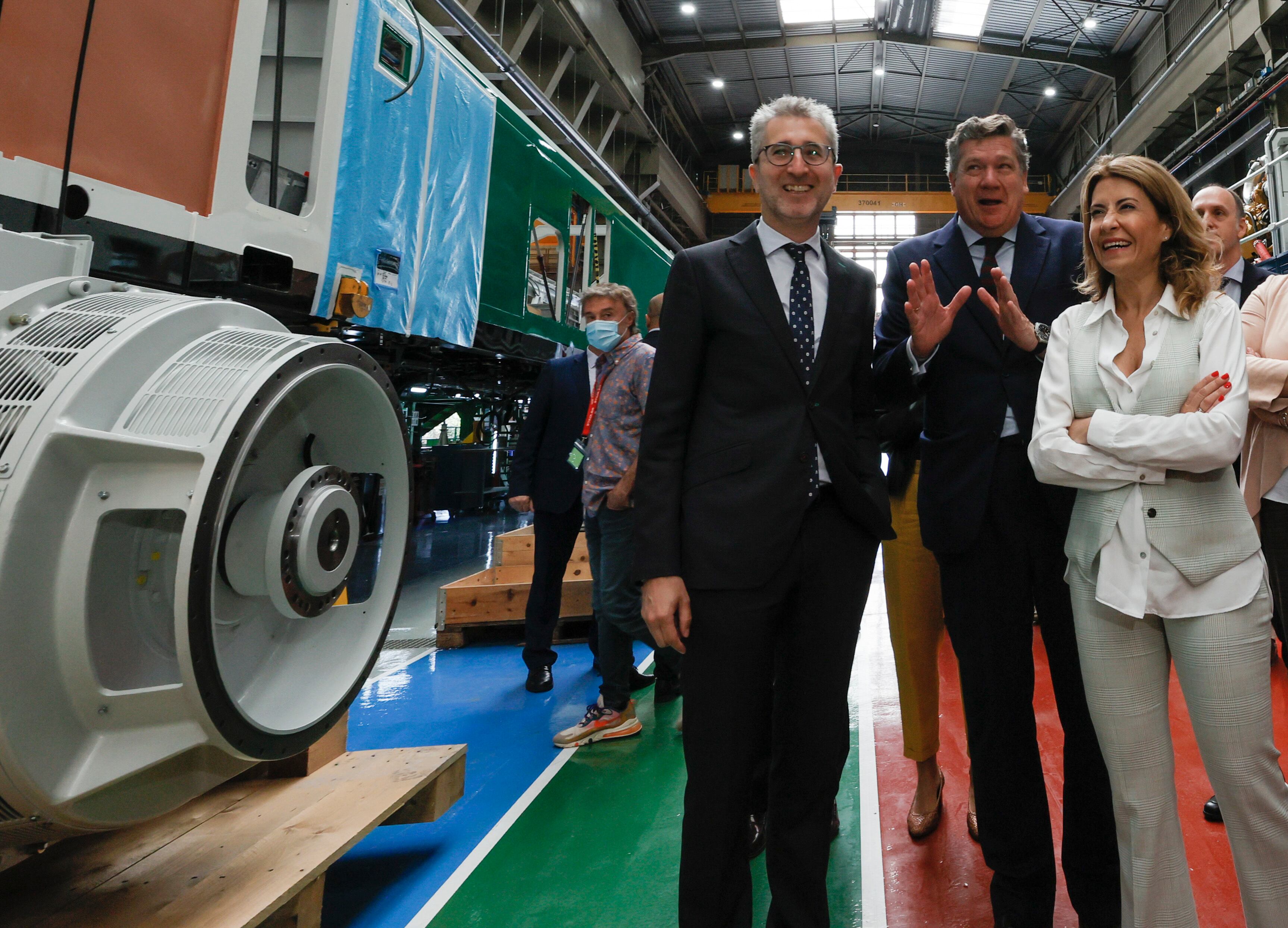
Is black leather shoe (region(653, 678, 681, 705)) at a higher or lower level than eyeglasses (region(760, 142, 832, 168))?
lower

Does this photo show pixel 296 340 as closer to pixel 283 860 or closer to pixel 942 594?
pixel 283 860

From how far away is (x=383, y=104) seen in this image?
10.1 ft

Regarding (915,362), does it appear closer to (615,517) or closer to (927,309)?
(927,309)

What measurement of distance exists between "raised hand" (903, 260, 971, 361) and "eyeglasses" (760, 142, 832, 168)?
0.32m

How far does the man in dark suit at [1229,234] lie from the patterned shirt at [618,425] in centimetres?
204

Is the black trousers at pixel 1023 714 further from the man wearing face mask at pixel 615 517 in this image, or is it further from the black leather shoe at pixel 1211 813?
the man wearing face mask at pixel 615 517

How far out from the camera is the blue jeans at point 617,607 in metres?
2.99

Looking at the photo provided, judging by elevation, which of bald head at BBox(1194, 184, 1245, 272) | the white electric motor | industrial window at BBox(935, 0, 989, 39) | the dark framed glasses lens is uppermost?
industrial window at BBox(935, 0, 989, 39)

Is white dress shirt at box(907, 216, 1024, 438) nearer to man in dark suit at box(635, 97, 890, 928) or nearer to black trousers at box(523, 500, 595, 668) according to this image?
man in dark suit at box(635, 97, 890, 928)

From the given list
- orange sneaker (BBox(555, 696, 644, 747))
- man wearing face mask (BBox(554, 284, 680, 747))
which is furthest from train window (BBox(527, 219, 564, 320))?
orange sneaker (BBox(555, 696, 644, 747))

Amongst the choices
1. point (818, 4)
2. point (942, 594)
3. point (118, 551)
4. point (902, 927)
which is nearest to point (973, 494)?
point (942, 594)

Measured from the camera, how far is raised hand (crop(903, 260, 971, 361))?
1.62 m

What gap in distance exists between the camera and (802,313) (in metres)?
1.62

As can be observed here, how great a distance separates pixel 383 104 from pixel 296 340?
2.11 meters
